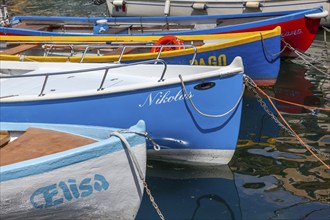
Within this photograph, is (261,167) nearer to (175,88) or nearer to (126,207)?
(175,88)

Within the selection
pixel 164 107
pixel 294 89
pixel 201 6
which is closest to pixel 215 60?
pixel 294 89

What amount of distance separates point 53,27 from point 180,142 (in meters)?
7.49

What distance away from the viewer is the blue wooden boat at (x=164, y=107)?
22.4ft

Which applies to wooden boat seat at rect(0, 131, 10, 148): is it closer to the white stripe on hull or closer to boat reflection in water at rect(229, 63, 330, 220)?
the white stripe on hull

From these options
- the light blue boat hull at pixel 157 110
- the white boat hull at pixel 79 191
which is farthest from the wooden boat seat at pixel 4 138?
the white boat hull at pixel 79 191

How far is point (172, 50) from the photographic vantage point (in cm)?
1001

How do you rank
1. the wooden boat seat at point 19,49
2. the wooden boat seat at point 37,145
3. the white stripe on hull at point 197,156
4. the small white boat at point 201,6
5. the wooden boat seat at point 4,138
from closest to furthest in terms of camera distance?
the wooden boat seat at point 37,145 → the wooden boat seat at point 4,138 → the white stripe on hull at point 197,156 → the wooden boat seat at point 19,49 → the small white boat at point 201,6

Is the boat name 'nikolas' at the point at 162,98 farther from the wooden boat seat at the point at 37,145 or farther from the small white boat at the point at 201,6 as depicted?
the small white boat at the point at 201,6

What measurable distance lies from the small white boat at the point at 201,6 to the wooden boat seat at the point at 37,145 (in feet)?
34.8

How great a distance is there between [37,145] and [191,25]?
319 inches

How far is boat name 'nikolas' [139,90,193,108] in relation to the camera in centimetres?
685

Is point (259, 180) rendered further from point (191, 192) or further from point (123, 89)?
point (123, 89)

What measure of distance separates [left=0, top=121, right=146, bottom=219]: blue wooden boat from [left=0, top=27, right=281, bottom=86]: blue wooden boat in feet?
13.1

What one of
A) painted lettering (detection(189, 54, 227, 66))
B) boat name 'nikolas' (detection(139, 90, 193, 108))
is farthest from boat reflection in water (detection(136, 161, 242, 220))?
painted lettering (detection(189, 54, 227, 66))
